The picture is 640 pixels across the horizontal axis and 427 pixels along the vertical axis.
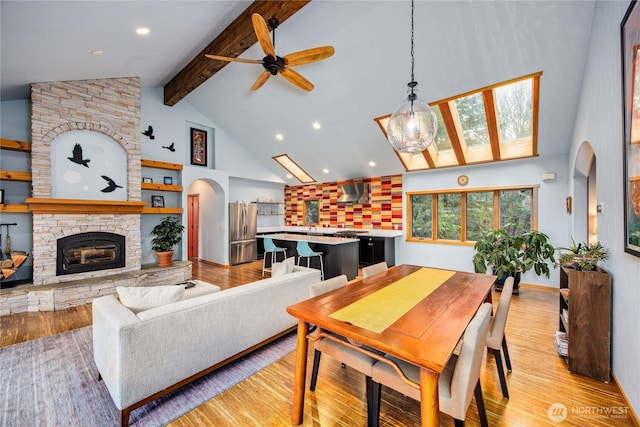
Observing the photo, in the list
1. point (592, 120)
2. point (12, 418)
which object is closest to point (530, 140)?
point (592, 120)

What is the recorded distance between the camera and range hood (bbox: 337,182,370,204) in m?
7.01

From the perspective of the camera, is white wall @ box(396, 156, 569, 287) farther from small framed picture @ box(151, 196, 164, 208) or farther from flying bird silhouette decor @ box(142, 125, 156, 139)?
flying bird silhouette decor @ box(142, 125, 156, 139)

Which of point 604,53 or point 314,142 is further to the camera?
point 314,142

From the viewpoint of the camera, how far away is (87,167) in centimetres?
431

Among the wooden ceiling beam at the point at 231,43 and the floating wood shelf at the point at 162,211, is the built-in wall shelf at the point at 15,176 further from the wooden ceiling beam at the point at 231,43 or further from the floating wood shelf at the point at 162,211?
the wooden ceiling beam at the point at 231,43

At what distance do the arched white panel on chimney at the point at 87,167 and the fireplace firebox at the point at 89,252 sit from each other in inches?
26.5

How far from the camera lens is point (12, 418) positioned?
5.59 ft

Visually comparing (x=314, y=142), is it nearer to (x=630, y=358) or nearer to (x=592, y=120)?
(x=592, y=120)

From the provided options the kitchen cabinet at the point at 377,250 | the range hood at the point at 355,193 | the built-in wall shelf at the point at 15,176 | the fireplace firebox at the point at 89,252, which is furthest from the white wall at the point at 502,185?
the built-in wall shelf at the point at 15,176

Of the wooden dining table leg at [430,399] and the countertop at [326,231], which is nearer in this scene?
the wooden dining table leg at [430,399]

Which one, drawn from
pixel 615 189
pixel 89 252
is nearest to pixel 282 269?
pixel 615 189

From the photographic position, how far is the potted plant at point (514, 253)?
159 inches

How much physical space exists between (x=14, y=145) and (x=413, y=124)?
5517 millimetres

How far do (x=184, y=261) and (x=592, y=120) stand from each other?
6672mm
